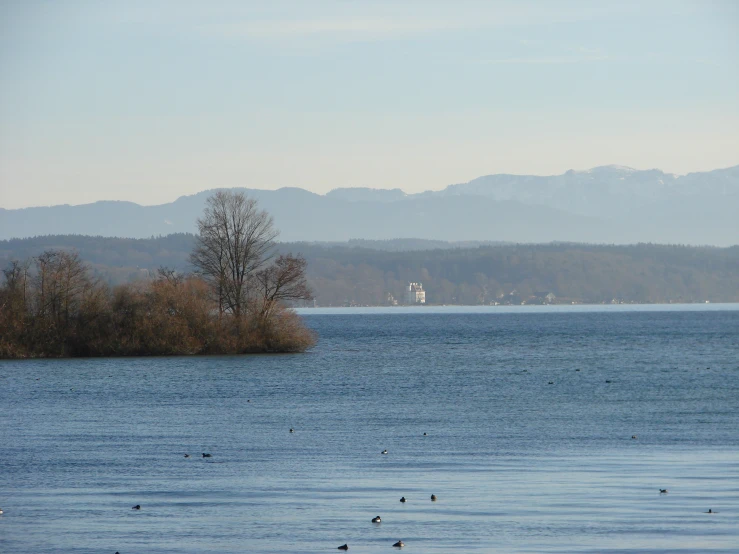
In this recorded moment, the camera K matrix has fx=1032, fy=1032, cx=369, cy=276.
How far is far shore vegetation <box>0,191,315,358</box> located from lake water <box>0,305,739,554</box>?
18318 millimetres

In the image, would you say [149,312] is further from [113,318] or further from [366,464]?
[366,464]

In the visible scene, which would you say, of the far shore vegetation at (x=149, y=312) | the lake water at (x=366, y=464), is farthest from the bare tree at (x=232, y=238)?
the lake water at (x=366, y=464)

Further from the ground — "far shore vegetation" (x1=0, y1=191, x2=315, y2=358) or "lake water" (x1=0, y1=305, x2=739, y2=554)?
"far shore vegetation" (x1=0, y1=191, x2=315, y2=358)

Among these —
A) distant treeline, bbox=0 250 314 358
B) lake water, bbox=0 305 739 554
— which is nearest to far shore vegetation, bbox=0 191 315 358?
distant treeline, bbox=0 250 314 358

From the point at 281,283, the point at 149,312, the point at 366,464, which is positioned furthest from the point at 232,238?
the point at 366,464

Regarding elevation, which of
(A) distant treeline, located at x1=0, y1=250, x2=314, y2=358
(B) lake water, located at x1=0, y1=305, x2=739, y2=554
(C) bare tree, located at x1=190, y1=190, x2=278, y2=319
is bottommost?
(B) lake water, located at x1=0, y1=305, x2=739, y2=554

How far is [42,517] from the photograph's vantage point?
21.5m

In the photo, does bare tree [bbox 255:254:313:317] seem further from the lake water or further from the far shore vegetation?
the lake water

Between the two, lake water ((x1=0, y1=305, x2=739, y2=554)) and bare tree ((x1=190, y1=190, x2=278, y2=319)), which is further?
bare tree ((x1=190, y1=190, x2=278, y2=319))

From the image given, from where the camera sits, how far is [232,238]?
90.2 meters

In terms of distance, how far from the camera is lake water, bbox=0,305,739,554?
2006 cm

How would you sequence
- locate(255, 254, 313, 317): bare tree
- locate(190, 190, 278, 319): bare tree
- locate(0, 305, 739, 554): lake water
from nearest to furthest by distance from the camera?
locate(0, 305, 739, 554): lake water < locate(255, 254, 313, 317): bare tree < locate(190, 190, 278, 319): bare tree

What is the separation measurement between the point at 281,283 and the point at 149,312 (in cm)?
1060

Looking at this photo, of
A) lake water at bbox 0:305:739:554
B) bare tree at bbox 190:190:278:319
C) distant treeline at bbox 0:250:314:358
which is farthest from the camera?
bare tree at bbox 190:190:278:319
